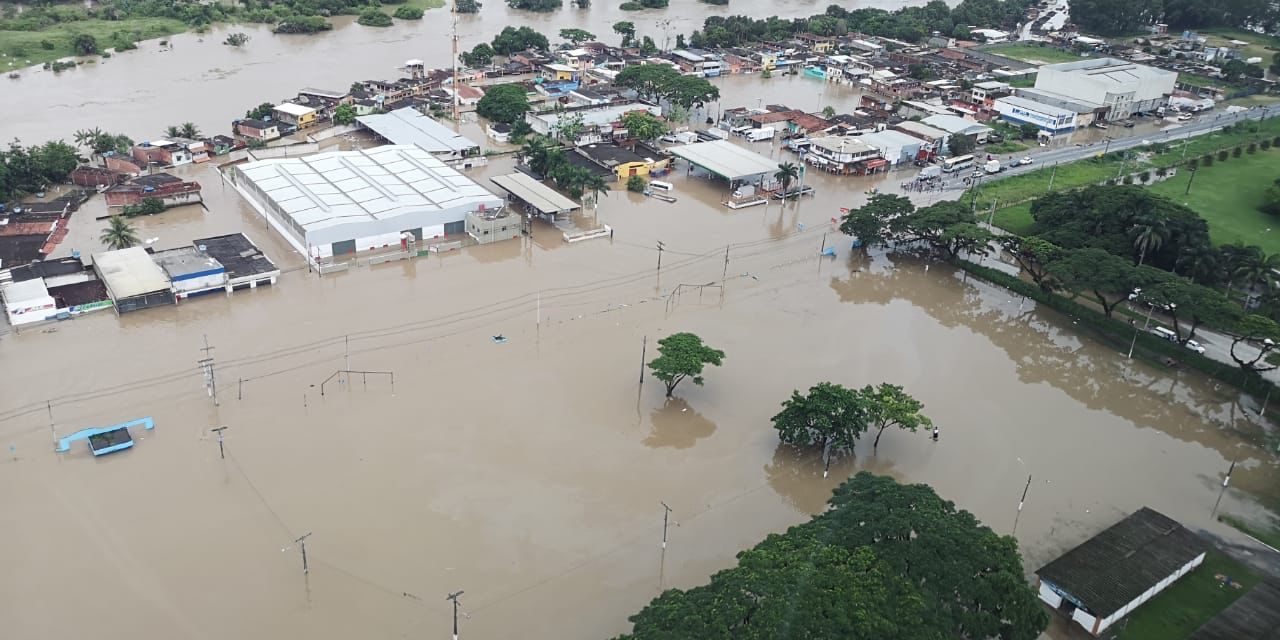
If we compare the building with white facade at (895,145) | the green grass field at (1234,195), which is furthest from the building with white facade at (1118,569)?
the building with white facade at (895,145)

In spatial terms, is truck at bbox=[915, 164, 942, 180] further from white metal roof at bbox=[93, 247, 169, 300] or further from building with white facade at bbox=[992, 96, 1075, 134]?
white metal roof at bbox=[93, 247, 169, 300]

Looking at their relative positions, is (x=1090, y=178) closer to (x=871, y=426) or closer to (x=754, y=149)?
(x=754, y=149)

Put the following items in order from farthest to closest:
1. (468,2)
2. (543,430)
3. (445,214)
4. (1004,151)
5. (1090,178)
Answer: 1. (468,2)
2. (1004,151)
3. (1090,178)
4. (445,214)
5. (543,430)

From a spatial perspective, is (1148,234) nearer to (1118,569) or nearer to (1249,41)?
(1118,569)

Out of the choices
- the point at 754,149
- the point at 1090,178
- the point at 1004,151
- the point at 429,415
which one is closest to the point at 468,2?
the point at 754,149

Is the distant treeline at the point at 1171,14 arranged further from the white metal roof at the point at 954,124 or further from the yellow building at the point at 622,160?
the yellow building at the point at 622,160
